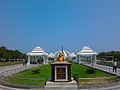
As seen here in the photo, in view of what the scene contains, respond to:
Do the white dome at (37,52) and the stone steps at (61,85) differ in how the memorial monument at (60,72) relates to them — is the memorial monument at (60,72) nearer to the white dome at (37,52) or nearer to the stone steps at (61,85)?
the stone steps at (61,85)

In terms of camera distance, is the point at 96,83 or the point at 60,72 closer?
the point at 60,72

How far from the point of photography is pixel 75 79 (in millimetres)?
18641

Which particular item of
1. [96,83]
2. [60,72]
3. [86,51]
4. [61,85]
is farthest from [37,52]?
[61,85]

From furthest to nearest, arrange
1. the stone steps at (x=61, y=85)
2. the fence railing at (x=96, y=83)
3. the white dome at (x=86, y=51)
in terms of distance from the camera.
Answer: the white dome at (x=86, y=51)
the fence railing at (x=96, y=83)
the stone steps at (x=61, y=85)

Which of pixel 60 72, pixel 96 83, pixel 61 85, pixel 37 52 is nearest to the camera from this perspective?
pixel 61 85

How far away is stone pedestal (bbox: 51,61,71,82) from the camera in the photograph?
17.2m

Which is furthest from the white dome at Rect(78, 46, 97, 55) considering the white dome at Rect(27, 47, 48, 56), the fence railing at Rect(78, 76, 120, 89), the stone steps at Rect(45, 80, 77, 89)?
the stone steps at Rect(45, 80, 77, 89)

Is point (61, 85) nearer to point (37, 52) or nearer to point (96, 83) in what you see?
point (96, 83)

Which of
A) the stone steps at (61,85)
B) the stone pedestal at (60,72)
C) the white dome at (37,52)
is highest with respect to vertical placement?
the white dome at (37,52)

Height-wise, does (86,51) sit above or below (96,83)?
above

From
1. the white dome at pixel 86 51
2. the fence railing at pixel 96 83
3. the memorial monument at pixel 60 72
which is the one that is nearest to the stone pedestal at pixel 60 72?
the memorial monument at pixel 60 72

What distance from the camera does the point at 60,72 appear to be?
56.7 ft

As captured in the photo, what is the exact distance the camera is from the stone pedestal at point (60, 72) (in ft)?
56.4

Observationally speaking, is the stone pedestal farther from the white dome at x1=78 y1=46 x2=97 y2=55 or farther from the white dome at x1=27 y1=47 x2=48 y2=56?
the white dome at x1=78 y1=46 x2=97 y2=55
